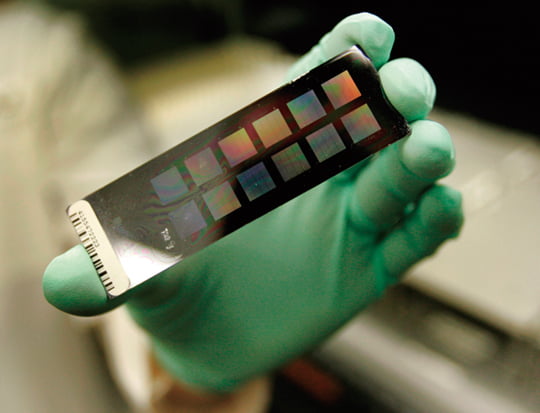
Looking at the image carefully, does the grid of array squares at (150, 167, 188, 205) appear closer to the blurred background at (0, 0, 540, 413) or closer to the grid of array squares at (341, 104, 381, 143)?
the grid of array squares at (341, 104, 381, 143)

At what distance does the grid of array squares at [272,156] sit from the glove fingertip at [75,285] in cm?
5

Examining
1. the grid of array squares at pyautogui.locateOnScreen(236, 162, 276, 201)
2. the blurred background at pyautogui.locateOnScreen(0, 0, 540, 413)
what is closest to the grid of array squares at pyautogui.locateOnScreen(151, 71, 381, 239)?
the grid of array squares at pyautogui.locateOnScreen(236, 162, 276, 201)

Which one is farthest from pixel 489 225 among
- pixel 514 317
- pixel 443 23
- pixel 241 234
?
pixel 241 234

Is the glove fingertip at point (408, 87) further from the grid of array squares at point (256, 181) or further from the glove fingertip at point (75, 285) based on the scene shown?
the glove fingertip at point (75, 285)

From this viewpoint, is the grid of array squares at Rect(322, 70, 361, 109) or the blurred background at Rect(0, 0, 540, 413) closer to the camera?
the grid of array squares at Rect(322, 70, 361, 109)

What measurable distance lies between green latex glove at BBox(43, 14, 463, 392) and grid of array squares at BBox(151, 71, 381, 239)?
0.15ft

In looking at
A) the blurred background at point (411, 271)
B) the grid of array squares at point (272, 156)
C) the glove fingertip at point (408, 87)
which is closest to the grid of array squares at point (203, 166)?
the grid of array squares at point (272, 156)

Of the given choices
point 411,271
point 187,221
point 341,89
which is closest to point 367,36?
point 341,89

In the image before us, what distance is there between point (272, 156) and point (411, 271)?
368mm

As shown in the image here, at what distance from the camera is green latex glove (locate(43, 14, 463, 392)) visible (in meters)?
0.30

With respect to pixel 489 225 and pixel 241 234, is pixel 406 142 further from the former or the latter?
pixel 489 225

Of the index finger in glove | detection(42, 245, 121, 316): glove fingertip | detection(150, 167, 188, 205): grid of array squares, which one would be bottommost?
detection(42, 245, 121, 316): glove fingertip

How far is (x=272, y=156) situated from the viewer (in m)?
0.24

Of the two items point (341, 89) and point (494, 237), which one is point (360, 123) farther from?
point (494, 237)
